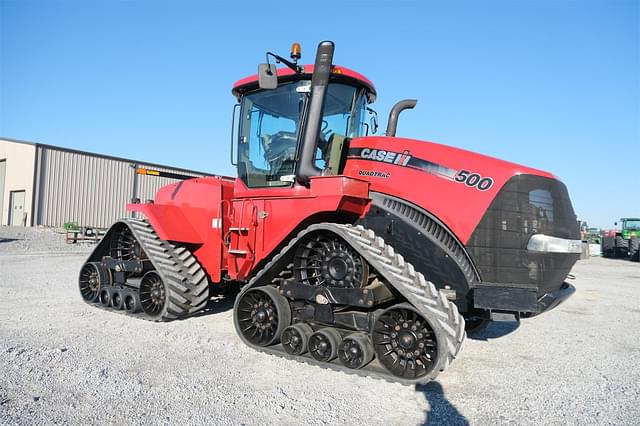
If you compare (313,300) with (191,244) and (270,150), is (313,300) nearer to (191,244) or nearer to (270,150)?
(270,150)

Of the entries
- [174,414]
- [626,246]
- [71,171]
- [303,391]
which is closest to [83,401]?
[174,414]

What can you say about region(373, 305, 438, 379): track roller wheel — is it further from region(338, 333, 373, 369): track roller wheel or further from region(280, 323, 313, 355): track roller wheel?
region(280, 323, 313, 355): track roller wheel

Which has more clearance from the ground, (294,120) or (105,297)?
(294,120)

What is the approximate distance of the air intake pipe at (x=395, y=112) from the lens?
6.15m

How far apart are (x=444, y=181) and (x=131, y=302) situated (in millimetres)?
4838

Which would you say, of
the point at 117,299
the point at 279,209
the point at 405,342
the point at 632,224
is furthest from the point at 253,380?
the point at 632,224

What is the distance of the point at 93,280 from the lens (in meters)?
7.57

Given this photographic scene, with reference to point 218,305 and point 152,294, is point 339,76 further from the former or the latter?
point 218,305

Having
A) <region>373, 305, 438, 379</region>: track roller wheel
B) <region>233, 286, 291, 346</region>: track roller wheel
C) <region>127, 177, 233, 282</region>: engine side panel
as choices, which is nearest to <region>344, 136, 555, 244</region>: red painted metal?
<region>373, 305, 438, 379</region>: track roller wheel

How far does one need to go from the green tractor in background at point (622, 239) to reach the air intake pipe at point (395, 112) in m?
28.1

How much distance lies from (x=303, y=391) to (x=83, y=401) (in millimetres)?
1702

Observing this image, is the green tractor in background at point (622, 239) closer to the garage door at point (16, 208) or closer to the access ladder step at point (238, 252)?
the access ladder step at point (238, 252)

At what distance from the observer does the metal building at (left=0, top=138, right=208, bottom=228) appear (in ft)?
90.0

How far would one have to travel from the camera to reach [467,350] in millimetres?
5438
